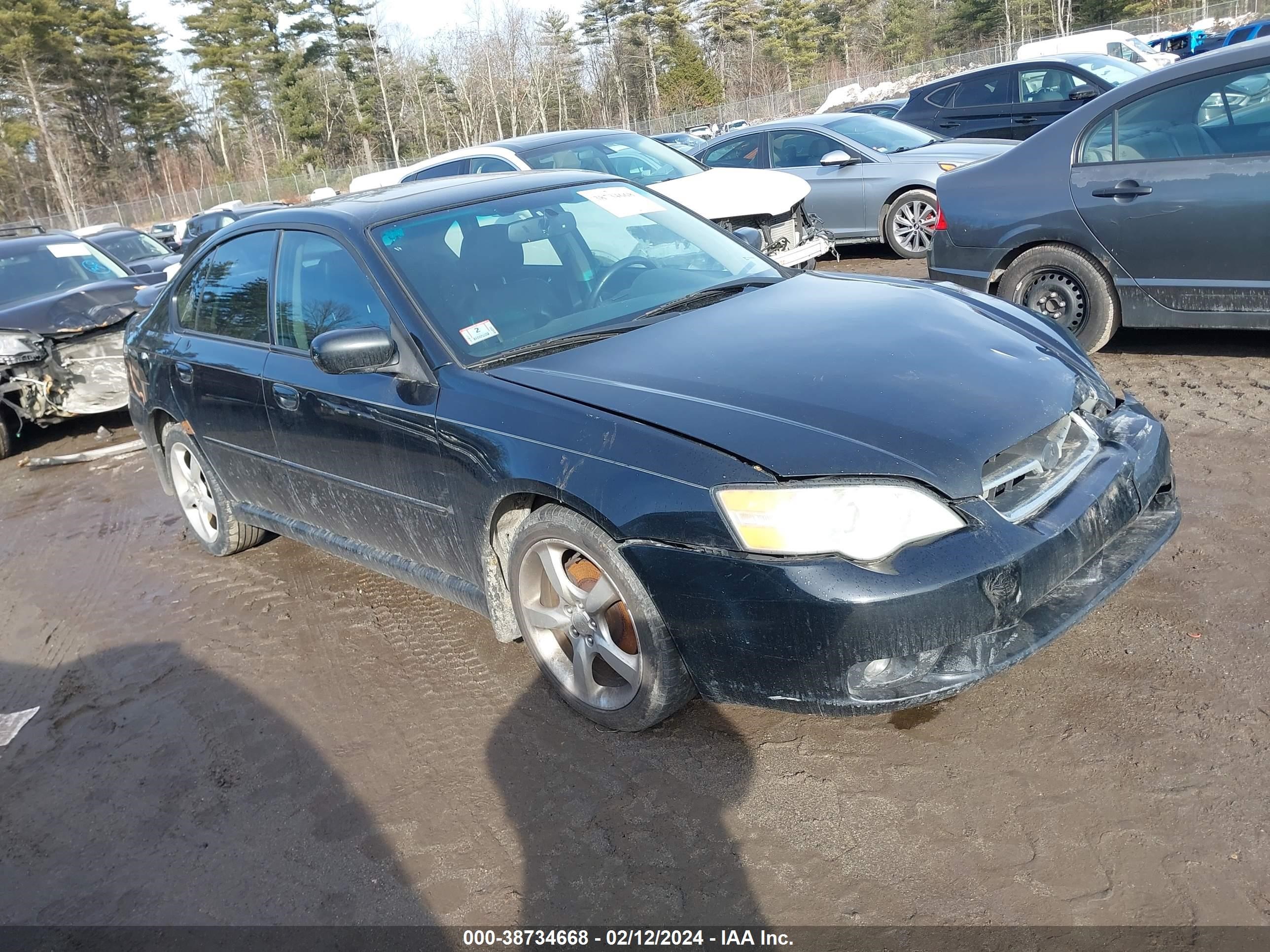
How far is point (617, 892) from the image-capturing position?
2.54 meters

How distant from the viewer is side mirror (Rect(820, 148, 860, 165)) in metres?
10.0

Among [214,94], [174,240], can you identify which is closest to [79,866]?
[174,240]

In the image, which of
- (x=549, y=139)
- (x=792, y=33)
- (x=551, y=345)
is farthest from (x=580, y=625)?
(x=792, y=33)

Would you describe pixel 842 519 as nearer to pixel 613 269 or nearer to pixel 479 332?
pixel 479 332

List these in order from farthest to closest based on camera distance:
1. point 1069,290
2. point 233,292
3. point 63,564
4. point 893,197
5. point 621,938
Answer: point 893,197, point 1069,290, point 63,564, point 233,292, point 621,938

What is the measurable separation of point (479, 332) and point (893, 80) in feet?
173

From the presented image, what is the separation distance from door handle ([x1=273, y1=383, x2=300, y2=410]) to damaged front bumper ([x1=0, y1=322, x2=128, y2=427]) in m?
4.70

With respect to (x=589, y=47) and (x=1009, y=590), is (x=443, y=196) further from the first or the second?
(x=589, y=47)

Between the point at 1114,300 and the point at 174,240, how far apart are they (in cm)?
2506

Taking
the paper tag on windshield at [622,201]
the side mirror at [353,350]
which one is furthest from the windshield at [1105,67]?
the side mirror at [353,350]

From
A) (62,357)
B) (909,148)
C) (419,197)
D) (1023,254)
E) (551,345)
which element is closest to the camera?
(551,345)

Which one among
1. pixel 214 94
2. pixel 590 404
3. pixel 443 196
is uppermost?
pixel 214 94

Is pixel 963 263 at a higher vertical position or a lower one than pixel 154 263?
lower

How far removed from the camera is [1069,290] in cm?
586
